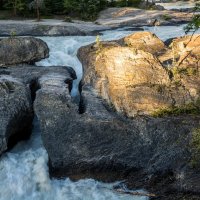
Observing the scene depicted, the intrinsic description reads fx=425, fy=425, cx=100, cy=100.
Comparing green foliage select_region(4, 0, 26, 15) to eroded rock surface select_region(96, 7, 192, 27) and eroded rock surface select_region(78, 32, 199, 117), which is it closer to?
eroded rock surface select_region(96, 7, 192, 27)

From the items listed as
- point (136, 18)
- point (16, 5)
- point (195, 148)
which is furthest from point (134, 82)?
point (16, 5)

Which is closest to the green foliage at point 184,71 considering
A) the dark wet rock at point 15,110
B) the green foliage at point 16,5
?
the dark wet rock at point 15,110

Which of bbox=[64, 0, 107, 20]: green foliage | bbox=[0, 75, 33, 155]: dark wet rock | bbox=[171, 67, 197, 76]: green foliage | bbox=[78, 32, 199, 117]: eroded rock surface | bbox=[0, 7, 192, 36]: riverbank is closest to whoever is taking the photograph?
bbox=[0, 75, 33, 155]: dark wet rock

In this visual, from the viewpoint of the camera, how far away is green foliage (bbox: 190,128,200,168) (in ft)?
39.1

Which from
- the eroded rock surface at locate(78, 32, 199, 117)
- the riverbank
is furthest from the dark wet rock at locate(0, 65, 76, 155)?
the riverbank

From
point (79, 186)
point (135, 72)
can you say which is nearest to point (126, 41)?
point (135, 72)

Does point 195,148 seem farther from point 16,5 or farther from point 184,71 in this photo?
point 16,5

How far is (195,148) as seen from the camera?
12281mm

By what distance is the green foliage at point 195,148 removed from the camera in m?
11.9

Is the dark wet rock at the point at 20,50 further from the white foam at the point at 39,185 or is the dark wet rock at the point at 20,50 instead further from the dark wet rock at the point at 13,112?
the white foam at the point at 39,185

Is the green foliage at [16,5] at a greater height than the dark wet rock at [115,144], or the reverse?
the dark wet rock at [115,144]

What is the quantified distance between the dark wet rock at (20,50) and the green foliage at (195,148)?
1070 cm

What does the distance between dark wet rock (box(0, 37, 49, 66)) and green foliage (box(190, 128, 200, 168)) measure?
10698 millimetres

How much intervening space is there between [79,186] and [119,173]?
1233mm
